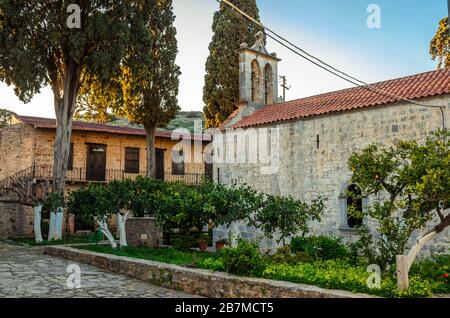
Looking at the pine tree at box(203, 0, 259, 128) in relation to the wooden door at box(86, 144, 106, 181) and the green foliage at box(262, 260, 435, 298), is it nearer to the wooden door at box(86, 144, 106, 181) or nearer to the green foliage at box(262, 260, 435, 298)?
the wooden door at box(86, 144, 106, 181)

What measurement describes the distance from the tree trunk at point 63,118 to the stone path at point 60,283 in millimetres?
6813

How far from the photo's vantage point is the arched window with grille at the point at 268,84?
20.1m

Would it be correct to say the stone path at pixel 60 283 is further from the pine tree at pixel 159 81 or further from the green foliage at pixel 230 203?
the pine tree at pixel 159 81

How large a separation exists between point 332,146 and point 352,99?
6.01ft

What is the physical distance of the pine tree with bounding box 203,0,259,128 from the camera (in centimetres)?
2192

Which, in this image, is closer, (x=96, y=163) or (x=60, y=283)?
(x=60, y=283)

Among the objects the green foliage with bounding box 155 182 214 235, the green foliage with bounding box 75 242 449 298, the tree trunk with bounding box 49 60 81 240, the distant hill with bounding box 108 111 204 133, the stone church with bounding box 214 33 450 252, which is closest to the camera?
the green foliage with bounding box 75 242 449 298

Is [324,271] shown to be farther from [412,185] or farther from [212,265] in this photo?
[212,265]

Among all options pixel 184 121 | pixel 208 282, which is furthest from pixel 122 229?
pixel 184 121

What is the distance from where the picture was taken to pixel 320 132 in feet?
48.3

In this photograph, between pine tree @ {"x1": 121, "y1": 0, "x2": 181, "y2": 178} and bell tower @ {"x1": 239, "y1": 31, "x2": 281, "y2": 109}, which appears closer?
bell tower @ {"x1": 239, "y1": 31, "x2": 281, "y2": 109}

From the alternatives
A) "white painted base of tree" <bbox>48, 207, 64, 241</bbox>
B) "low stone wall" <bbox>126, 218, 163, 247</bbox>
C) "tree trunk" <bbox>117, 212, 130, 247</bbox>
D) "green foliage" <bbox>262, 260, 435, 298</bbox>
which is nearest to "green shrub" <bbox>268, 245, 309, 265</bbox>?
"green foliage" <bbox>262, 260, 435, 298</bbox>

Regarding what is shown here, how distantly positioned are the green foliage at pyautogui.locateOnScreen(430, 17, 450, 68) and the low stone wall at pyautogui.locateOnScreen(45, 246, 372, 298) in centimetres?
1970

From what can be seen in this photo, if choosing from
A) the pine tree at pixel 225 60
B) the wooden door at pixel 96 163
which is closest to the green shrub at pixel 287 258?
the pine tree at pixel 225 60
